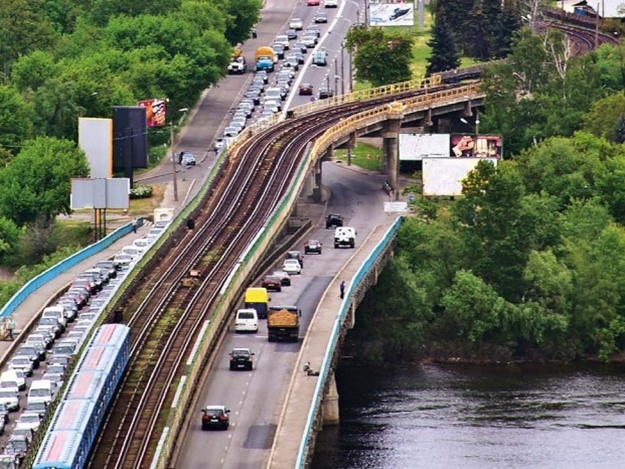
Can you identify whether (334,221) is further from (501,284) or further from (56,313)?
(56,313)

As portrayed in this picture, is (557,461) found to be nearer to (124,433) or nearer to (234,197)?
(124,433)

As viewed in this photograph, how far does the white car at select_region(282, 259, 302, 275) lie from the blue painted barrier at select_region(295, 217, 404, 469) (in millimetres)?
5130

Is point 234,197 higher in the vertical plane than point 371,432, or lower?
higher

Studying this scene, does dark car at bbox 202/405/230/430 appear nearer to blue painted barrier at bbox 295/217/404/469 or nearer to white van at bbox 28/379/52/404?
blue painted barrier at bbox 295/217/404/469

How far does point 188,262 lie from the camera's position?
16938 centimetres

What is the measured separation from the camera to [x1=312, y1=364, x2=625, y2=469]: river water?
145 meters

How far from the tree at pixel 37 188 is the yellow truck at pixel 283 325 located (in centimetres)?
4877

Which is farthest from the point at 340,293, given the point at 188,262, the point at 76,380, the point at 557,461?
the point at 76,380

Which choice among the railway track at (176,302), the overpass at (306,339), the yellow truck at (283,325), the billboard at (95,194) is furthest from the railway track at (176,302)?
the billboard at (95,194)

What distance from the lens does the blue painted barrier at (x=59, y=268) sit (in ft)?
526

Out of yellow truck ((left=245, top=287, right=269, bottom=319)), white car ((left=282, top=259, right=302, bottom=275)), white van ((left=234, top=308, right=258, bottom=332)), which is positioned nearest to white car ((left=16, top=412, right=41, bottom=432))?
white van ((left=234, top=308, right=258, bottom=332))

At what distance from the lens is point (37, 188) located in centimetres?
19775

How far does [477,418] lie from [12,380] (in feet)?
106

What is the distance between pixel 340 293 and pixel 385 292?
55.7 feet
